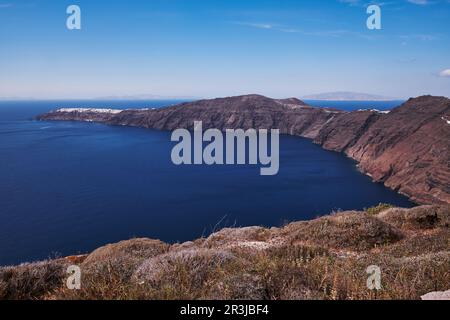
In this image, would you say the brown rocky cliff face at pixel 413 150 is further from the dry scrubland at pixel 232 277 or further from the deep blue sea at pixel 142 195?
the dry scrubland at pixel 232 277

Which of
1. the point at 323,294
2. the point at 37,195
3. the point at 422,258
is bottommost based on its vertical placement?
the point at 37,195

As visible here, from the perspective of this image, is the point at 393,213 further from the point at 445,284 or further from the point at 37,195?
the point at 37,195

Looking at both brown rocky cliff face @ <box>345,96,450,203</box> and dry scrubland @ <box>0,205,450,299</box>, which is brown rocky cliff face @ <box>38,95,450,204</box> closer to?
brown rocky cliff face @ <box>345,96,450,203</box>

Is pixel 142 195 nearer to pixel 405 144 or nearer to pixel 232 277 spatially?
pixel 232 277

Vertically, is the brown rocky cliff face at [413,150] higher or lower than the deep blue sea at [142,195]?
higher

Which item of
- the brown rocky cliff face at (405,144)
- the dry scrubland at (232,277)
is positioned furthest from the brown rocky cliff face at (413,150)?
the dry scrubland at (232,277)

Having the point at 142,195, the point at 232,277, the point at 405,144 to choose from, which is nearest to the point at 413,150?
the point at 405,144

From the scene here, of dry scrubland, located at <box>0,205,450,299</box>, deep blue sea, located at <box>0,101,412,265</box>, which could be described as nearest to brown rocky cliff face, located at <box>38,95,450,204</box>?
deep blue sea, located at <box>0,101,412,265</box>

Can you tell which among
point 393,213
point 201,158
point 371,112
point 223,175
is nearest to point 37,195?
point 223,175
